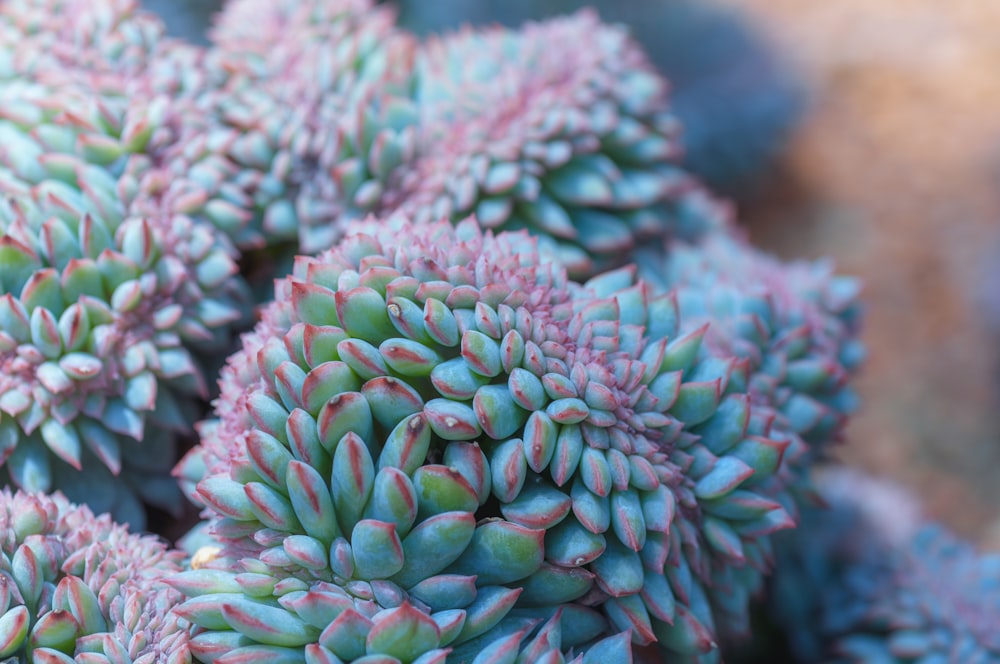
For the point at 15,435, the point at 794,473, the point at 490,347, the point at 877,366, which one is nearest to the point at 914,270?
the point at 877,366

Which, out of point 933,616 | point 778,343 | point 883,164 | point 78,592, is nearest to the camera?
point 78,592

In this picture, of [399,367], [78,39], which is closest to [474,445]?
[399,367]

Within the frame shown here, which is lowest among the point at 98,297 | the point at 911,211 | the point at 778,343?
the point at 98,297

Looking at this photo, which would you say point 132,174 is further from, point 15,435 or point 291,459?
point 291,459

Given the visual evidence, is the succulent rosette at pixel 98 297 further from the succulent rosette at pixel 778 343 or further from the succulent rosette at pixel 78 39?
the succulent rosette at pixel 778 343

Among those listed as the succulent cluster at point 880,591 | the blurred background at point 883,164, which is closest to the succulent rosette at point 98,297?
the succulent cluster at point 880,591

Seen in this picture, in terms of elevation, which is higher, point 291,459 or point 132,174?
point 132,174

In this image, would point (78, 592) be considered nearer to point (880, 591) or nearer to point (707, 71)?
point (880, 591)
